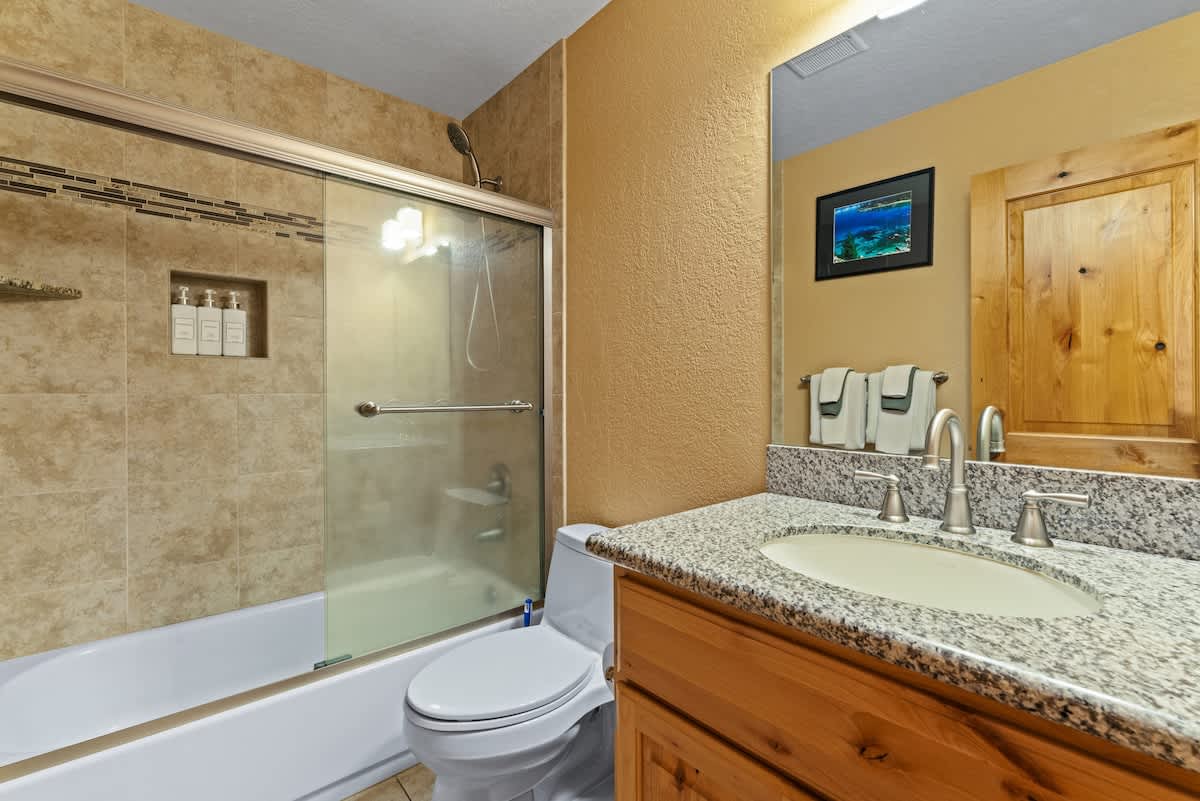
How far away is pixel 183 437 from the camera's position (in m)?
1.77

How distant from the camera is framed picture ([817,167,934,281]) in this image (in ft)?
3.29

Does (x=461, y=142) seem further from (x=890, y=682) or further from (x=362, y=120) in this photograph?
(x=890, y=682)

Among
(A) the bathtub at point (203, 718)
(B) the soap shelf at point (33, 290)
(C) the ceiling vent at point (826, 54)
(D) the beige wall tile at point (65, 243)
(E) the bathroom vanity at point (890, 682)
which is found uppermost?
(C) the ceiling vent at point (826, 54)

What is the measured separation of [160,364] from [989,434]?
2298mm

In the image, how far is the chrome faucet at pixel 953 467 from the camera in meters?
0.86

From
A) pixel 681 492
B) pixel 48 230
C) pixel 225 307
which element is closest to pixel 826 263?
pixel 681 492

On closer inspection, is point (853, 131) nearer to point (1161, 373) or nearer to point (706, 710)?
point (1161, 373)

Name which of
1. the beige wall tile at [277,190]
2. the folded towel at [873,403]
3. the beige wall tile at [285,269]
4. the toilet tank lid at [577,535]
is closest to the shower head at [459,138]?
the beige wall tile at [277,190]

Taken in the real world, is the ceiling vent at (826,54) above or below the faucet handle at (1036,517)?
above

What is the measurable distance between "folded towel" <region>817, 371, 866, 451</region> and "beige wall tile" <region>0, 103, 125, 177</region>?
86.5 inches

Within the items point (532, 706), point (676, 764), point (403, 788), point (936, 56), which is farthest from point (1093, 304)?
point (403, 788)

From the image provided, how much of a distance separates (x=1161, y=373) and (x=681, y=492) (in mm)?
986

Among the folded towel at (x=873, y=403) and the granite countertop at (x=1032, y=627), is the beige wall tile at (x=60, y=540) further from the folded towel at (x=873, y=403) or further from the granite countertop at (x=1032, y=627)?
the folded towel at (x=873, y=403)

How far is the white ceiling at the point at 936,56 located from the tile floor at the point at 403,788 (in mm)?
1931
